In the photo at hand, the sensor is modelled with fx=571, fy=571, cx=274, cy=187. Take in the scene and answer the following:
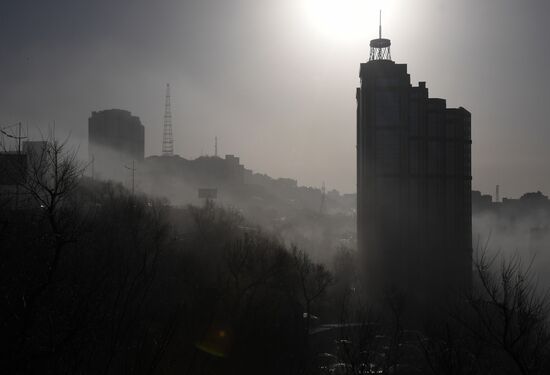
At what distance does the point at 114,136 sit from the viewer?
92188 mm

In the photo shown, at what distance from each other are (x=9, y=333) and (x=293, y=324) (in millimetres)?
14218

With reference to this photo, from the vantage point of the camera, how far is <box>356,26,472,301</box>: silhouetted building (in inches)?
1342

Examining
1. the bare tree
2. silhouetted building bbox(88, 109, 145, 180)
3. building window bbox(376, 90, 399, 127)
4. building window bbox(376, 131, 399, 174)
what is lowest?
the bare tree

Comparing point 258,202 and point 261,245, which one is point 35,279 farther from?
point 258,202

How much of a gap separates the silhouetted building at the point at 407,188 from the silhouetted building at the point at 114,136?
5840cm

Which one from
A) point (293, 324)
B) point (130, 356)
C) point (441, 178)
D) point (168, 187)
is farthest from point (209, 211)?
point (168, 187)

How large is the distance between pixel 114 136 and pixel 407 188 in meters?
67.0

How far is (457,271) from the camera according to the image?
35.4 metres

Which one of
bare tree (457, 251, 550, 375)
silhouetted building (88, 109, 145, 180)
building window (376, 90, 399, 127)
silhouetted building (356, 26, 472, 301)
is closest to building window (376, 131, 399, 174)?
silhouetted building (356, 26, 472, 301)

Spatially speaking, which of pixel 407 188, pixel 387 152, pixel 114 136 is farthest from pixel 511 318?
pixel 114 136

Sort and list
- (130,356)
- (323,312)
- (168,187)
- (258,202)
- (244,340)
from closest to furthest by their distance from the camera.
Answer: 1. (130,356)
2. (244,340)
3. (323,312)
4. (168,187)
5. (258,202)

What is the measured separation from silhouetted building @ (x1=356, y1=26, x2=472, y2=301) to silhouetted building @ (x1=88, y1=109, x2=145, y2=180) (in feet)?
192

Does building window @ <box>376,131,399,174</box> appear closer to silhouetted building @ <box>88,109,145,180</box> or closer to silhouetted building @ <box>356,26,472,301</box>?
silhouetted building @ <box>356,26,472,301</box>

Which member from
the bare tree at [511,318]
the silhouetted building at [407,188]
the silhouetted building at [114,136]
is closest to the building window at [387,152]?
the silhouetted building at [407,188]
